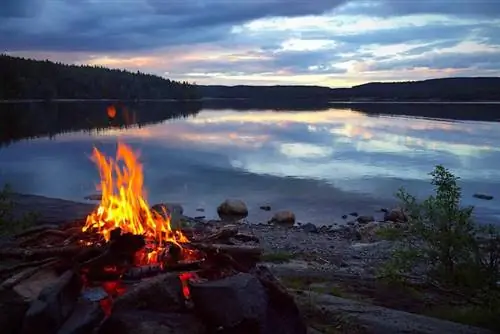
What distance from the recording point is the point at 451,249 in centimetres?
818

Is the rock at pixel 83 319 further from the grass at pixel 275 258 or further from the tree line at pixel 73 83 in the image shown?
the tree line at pixel 73 83

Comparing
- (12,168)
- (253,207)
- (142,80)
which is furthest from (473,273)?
(142,80)


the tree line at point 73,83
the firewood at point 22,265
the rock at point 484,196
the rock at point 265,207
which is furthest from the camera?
the tree line at point 73,83

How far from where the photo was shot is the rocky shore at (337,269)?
7168 mm

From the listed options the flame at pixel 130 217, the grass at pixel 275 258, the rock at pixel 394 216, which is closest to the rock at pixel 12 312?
the flame at pixel 130 217

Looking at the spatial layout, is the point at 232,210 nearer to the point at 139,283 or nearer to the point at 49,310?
the point at 139,283

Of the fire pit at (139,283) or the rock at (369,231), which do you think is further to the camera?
the rock at (369,231)

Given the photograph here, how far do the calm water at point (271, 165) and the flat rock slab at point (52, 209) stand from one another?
7.08 m

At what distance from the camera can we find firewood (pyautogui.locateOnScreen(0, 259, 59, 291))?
Answer: 6.15 meters

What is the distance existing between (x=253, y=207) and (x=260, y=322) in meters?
18.1

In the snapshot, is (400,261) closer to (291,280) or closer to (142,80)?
(291,280)

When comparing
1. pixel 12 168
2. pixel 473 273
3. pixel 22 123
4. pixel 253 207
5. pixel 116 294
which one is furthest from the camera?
pixel 22 123

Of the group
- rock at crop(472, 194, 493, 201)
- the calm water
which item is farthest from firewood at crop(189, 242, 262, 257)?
rock at crop(472, 194, 493, 201)

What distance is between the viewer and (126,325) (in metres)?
5.59
